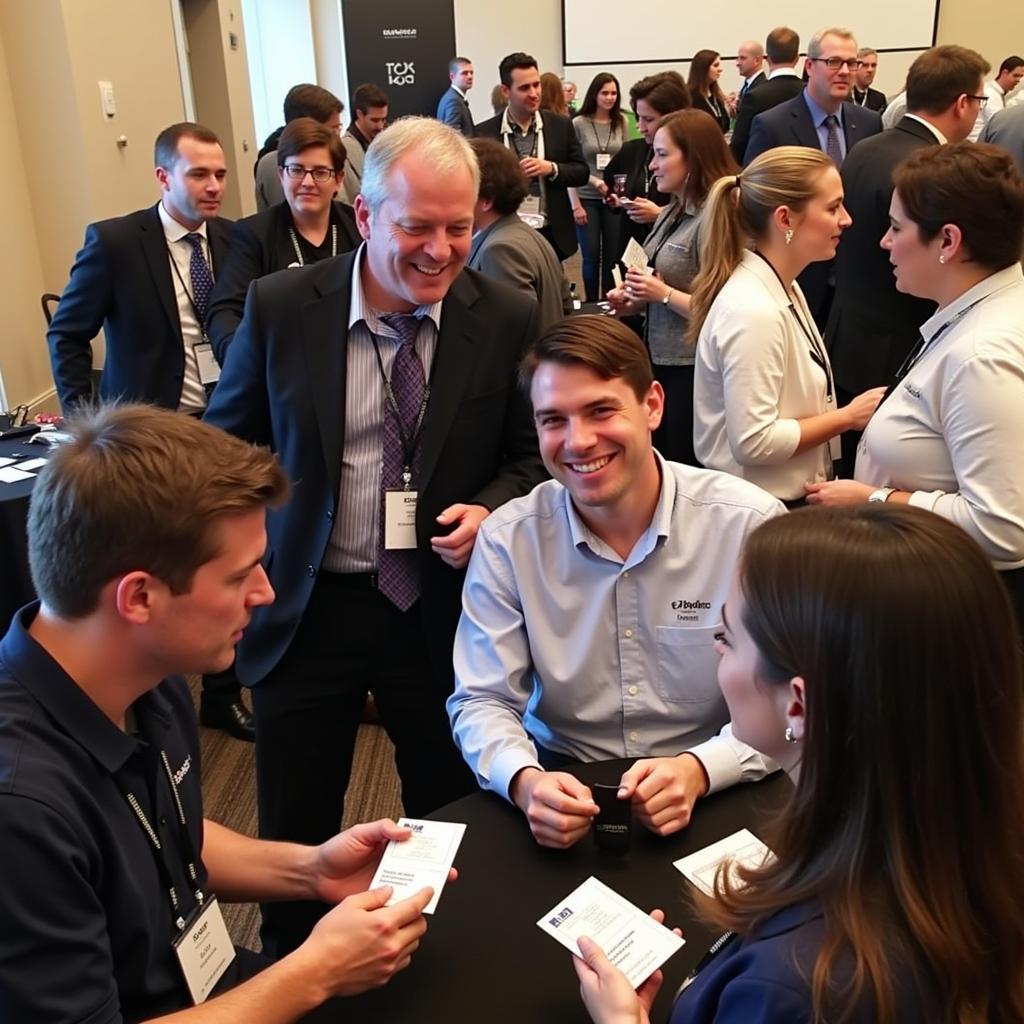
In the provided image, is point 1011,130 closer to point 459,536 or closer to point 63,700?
point 459,536

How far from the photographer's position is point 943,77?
348 cm

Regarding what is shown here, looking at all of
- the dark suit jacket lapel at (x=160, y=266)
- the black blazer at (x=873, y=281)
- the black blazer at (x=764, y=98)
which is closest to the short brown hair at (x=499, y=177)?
the dark suit jacket lapel at (x=160, y=266)

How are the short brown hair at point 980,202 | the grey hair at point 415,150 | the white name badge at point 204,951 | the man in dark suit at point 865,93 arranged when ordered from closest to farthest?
the white name badge at point 204,951 → the grey hair at point 415,150 → the short brown hair at point 980,202 → the man in dark suit at point 865,93

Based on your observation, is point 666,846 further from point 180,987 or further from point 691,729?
point 180,987

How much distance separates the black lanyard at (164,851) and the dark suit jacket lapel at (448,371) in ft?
2.59

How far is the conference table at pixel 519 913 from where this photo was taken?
1137 mm

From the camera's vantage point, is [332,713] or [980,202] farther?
[980,202]

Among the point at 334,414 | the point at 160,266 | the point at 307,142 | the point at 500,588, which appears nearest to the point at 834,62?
the point at 307,142

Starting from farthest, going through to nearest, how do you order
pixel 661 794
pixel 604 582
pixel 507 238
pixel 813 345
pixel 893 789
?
1. pixel 507 238
2. pixel 813 345
3. pixel 604 582
4. pixel 661 794
5. pixel 893 789

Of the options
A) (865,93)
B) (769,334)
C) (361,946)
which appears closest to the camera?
(361,946)

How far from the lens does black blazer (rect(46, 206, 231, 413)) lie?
3.26m

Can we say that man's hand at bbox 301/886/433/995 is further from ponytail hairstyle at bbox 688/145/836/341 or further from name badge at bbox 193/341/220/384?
name badge at bbox 193/341/220/384

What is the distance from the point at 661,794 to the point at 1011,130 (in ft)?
12.8

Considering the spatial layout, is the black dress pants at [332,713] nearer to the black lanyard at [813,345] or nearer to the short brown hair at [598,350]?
the short brown hair at [598,350]
